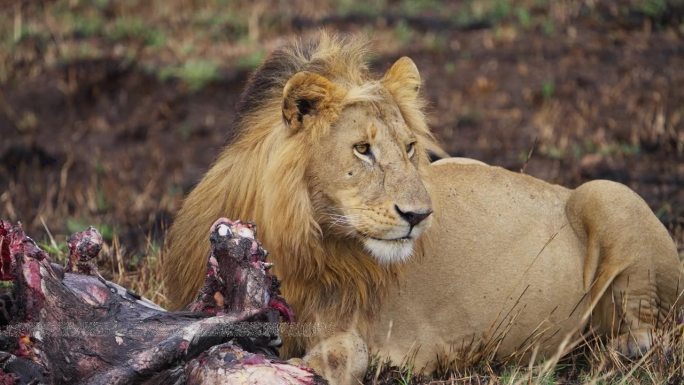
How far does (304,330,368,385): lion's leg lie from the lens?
13.7ft

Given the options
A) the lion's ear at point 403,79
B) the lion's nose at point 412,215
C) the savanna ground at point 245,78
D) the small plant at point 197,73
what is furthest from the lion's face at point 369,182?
the small plant at point 197,73

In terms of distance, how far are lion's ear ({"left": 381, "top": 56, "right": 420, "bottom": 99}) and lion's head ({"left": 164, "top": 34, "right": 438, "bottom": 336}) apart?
18mm

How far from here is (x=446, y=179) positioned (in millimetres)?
5152

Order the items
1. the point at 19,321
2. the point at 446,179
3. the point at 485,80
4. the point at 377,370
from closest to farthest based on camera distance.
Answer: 1. the point at 19,321
2. the point at 377,370
3. the point at 446,179
4. the point at 485,80

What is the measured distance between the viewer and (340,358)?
13.9 feet

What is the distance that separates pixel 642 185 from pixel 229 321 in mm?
5773

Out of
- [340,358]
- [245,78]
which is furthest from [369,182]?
[245,78]

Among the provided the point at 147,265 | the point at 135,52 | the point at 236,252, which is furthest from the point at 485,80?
the point at 236,252

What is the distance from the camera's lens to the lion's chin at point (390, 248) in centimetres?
406

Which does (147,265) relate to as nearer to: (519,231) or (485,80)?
(519,231)

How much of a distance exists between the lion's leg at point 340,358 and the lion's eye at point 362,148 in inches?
27.9

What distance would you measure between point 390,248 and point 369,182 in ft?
0.80

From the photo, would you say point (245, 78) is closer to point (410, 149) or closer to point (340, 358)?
point (410, 149)

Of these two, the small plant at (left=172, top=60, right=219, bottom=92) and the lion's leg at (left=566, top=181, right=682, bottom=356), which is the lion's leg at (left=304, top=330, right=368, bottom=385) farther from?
the small plant at (left=172, top=60, right=219, bottom=92)
